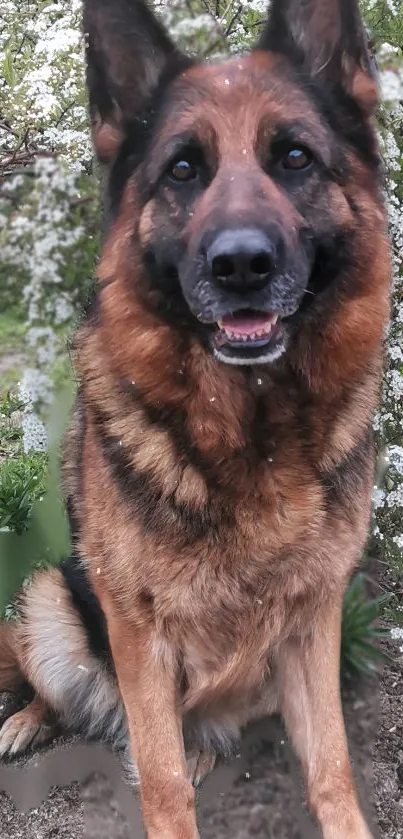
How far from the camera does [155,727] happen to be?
1963 millimetres

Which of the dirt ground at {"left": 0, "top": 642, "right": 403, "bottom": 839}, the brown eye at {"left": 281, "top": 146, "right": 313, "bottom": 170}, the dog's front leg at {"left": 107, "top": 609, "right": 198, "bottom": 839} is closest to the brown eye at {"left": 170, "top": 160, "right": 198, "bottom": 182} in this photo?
the brown eye at {"left": 281, "top": 146, "right": 313, "bottom": 170}

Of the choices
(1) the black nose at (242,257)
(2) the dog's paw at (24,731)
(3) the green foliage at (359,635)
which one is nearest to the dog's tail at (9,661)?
(2) the dog's paw at (24,731)

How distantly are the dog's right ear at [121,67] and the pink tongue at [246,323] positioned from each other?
54cm

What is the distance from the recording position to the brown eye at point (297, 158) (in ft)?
5.70

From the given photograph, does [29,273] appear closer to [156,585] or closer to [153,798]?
[156,585]

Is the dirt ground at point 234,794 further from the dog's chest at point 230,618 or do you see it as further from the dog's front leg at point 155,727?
the dog's chest at point 230,618

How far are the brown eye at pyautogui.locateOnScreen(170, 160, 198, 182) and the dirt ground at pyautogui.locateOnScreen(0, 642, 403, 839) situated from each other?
66.1 inches

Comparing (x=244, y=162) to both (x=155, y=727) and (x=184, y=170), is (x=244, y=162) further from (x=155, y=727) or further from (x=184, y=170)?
(x=155, y=727)

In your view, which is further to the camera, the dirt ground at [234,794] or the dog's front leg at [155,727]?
the dirt ground at [234,794]

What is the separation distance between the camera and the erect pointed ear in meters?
1.82

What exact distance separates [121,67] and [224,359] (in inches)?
29.8

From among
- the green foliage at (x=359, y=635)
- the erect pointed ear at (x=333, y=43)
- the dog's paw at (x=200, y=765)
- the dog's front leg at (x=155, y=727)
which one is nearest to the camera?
the erect pointed ear at (x=333, y=43)

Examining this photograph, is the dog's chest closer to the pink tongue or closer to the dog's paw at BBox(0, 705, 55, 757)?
the pink tongue

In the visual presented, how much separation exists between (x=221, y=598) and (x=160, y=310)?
2.29 feet
